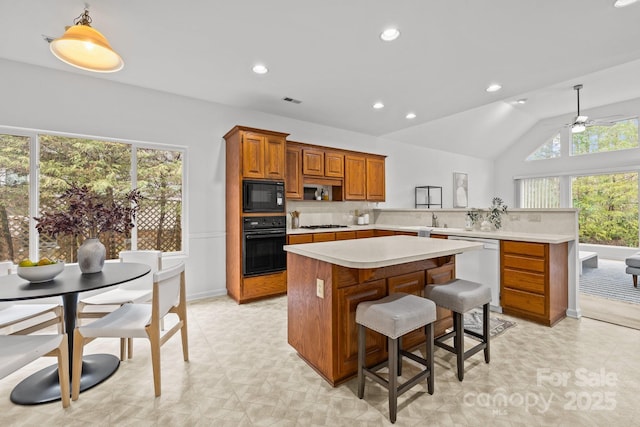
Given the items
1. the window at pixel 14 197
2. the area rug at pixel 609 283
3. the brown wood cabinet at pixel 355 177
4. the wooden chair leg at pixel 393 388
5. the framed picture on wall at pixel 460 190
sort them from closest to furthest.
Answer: the wooden chair leg at pixel 393 388 < the window at pixel 14 197 < the area rug at pixel 609 283 < the brown wood cabinet at pixel 355 177 < the framed picture on wall at pixel 460 190

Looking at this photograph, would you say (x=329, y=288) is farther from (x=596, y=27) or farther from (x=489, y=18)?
(x=596, y=27)

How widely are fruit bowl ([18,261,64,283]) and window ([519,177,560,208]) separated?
9860mm

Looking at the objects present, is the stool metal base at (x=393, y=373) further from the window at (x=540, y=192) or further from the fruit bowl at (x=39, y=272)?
the window at (x=540, y=192)

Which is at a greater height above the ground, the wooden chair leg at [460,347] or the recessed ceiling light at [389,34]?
the recessed ceiling light at [389,34]

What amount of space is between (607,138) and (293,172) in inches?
303

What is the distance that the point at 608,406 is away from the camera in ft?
5.79

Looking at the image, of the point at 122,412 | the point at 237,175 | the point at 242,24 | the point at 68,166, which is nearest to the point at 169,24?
the point at 242,24

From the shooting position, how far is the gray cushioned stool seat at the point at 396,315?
1633 mm

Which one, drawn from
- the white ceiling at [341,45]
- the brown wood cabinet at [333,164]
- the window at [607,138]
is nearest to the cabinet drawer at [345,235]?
the brown wood cabinet at [333,164]

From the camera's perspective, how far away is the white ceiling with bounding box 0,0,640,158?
219cm

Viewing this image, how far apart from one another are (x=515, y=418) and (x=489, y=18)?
284 cm

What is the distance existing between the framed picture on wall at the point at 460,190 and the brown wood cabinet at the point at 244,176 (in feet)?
18.8

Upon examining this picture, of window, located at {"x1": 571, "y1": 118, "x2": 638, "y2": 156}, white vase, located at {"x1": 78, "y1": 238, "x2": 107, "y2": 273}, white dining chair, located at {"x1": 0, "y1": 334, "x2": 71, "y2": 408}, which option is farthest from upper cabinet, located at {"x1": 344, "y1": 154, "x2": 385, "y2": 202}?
window, located at {"x1": 571, "y1": 118, "x2": 638, "y2": 156}

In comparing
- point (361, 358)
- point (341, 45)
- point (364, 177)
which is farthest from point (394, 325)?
point (364, 177)
